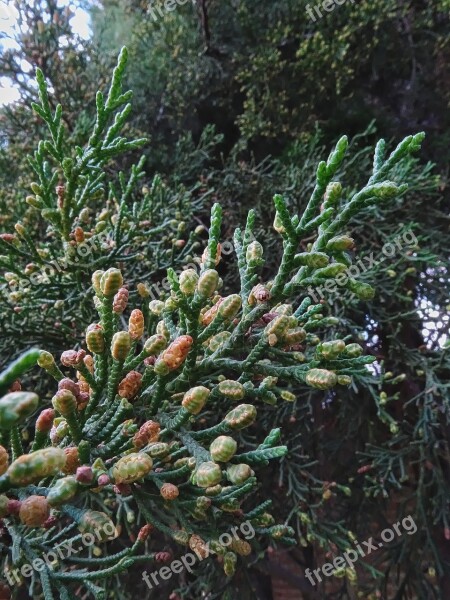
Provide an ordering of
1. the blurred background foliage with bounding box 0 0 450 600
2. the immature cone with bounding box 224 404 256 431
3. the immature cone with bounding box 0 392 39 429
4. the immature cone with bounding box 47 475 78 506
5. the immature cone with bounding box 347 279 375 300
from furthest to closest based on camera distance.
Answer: the blurred background foliage with bounding box 0 0 450 600
the immature cone with bounding box 347 279 375 300
the immature cone with bounding box 224 404 256 431
the immature cone with bounding box 47 475 78 506
the immature cone with bounding box 0 392 39 429

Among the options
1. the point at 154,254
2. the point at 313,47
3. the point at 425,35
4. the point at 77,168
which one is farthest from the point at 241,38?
the point at 77,168

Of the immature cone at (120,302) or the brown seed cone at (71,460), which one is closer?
the brown seed cone at (71,460)

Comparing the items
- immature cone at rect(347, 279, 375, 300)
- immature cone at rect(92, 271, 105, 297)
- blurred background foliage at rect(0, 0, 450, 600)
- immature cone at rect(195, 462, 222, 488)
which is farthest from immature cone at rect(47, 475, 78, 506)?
blurred background foliage at rect(0, 0, 450, 600)

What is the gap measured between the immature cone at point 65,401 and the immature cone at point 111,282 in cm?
25

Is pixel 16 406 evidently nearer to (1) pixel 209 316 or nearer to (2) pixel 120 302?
(2) pixel 120 302

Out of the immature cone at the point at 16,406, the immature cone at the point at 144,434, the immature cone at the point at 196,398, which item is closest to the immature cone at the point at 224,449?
the immature cone at the point at 196,398

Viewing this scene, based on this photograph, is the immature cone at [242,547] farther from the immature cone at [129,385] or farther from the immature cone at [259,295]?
the immature cone at [259,295]

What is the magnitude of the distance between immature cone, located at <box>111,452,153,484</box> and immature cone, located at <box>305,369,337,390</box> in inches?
16.3

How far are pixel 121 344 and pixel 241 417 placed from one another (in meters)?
0.33

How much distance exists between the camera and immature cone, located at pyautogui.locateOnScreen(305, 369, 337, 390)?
1178 millimetres

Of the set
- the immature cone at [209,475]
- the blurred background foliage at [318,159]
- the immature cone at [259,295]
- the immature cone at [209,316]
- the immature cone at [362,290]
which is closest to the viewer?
the immature cone at [209,475]

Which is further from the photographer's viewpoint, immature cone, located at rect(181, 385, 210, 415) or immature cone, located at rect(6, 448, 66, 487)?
immature cone, located at rect(181, 385, 210, 415)

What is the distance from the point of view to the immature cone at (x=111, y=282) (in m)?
1.21

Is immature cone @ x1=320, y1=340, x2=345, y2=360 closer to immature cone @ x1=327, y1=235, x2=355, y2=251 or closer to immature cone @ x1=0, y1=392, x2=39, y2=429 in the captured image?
immature cone @ x1=327, y1=235, x2=355, y2=251
